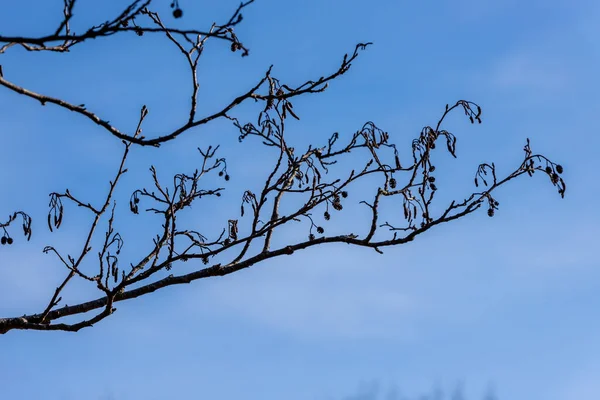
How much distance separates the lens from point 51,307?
27.3 feet

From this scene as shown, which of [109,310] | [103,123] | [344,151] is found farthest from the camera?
[344,151]

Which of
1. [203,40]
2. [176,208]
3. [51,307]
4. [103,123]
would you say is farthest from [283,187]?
[103,123]

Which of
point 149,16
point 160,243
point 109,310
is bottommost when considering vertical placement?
point 109,310

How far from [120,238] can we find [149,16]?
2.43 m

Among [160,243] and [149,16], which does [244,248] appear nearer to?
[160,243]

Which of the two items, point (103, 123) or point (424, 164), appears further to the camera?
point (424, 164)

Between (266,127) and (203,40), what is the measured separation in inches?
61.2

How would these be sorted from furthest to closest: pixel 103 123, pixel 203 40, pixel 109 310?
pixel 109 310 < pixel 203 40 < pixel 103 123

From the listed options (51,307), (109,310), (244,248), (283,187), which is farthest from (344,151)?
(51,307)

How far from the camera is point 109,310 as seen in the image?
8.02 metres

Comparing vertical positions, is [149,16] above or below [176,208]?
above

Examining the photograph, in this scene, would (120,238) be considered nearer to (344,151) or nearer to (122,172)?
(122,172)

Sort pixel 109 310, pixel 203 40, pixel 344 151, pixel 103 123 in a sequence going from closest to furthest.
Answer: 1. pixel 103 123
2. pixel 203 40
3. pixel 109 310
4. pixel 344 151

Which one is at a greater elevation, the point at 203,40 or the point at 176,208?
the point at 203,40
